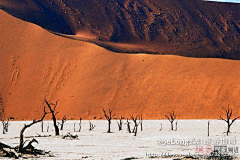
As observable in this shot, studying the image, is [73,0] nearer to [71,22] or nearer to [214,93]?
[71,22]

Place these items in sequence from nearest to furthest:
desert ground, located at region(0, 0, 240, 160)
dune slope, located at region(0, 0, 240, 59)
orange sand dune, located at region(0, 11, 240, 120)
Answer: desert ground, located at region(0, 0, 240, 160) → orange sand dune, located at region(0, 11, 240, 120) → dune slope, located at region(0, 0, 240, 59)

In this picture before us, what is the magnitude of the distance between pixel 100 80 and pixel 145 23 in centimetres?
2859

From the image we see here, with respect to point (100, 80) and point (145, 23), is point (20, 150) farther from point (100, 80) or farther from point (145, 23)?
point (145, 23)

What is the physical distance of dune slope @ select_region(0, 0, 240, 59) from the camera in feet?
256

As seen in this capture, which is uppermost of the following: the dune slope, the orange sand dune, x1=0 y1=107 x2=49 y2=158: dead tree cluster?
the dune slope

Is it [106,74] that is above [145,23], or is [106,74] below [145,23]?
below

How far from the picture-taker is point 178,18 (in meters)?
89.6

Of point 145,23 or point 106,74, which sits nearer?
point 106,74

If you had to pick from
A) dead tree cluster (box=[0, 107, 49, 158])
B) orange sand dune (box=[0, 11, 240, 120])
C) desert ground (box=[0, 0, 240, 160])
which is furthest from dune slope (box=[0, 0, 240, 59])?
dead tree cluster (box=[0, 107, 49, 158])

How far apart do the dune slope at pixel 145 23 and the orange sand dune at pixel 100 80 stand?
22.7 ft

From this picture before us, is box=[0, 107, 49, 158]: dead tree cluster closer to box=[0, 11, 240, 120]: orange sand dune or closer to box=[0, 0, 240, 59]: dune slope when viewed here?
box=[0, 11, 240, 120]: orange sand dune

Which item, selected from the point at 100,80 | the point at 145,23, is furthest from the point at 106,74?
the point at 145,23

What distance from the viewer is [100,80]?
201ft

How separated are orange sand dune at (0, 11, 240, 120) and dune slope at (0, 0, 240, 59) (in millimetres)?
6906
